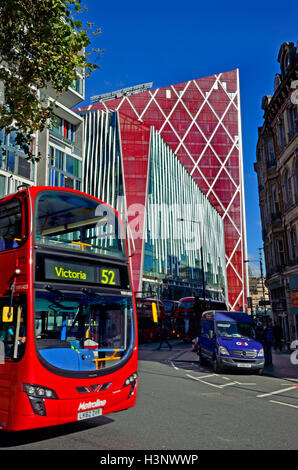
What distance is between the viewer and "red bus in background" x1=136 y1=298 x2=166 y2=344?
29269 mm

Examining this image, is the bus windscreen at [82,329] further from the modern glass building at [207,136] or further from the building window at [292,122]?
the modern glass building at [207,136]

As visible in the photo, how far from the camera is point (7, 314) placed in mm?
5930

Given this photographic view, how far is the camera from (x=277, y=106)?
1112 inches

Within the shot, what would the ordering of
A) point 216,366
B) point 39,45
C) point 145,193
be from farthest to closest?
point 145,193, point 216,366, point 39,45

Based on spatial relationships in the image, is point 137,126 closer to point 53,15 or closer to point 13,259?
point 53,15

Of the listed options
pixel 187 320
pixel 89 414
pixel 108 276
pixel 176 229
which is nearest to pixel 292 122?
pixel 187 320

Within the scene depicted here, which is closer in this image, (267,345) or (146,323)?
(267,345)

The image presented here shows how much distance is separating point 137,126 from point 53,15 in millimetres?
54990

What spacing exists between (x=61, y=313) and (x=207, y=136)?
361 ft

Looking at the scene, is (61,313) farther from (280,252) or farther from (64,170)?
(64,170)

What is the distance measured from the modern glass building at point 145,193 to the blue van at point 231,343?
36299mm

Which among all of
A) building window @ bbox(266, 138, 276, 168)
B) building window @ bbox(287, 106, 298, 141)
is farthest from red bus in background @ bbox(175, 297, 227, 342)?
building window @ bbox(287, 106, 298, 141)

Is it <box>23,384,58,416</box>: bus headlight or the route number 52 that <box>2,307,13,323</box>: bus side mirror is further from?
the route number 52

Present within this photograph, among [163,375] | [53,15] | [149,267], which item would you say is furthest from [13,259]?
[149,267]
